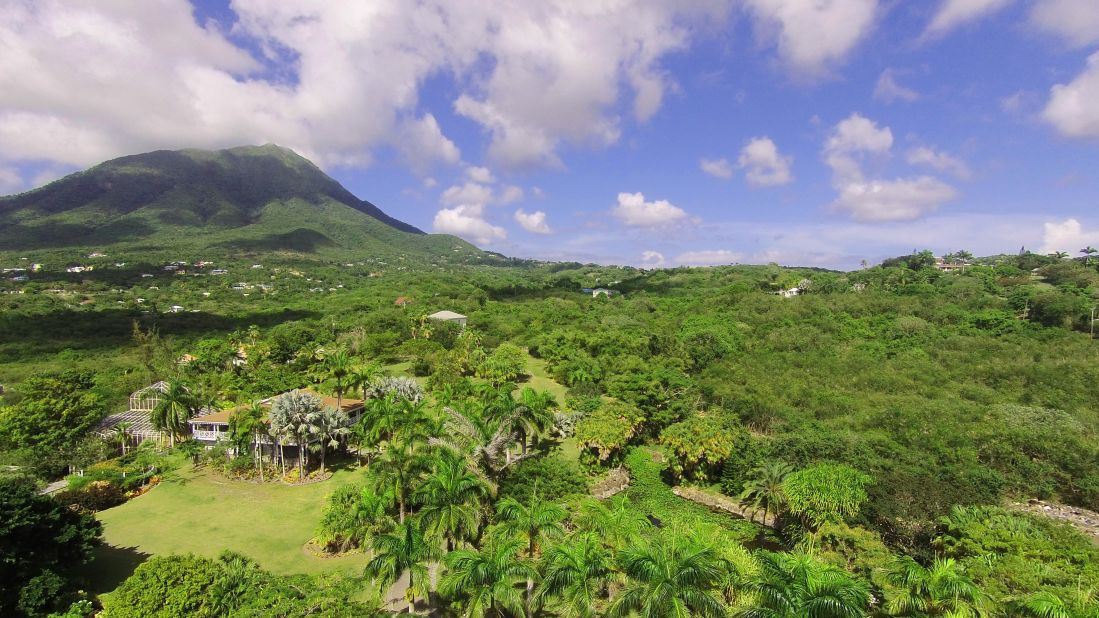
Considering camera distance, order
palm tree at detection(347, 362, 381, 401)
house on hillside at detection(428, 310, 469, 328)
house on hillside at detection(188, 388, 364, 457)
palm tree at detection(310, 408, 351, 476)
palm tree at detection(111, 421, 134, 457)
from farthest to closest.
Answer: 1. house on hillside at detection(428, 310, 469, 328)
2. palm tree at detection(347, 362, 381, 401)
3. palm tree at detection(111, 421, 134, 457)
4. house on hillside at detection(188, 388, 364, 457)
5. palm tree at detection(310, 408, 351, 476)

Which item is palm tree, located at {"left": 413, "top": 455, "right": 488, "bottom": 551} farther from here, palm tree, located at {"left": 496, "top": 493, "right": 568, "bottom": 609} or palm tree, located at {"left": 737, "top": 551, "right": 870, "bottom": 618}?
palm tree, located at {"left": 737, "top": 551, "right": 870, "bottom": 618}

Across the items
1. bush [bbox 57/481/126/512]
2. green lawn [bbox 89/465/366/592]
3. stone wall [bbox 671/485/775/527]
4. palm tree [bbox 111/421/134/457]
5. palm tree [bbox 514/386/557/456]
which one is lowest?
stone wall [bbox 671/485/775/527]

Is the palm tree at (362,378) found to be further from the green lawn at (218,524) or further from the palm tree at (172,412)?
the palm tree at (172,412)

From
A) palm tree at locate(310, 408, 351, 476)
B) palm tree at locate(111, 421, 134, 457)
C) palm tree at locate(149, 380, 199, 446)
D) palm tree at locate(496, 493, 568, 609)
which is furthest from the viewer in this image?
palm tree at locate(111, 421, 134, 457)

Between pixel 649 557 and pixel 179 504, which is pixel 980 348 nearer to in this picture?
pixel 649 557

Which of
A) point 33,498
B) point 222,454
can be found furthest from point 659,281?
point 33,498

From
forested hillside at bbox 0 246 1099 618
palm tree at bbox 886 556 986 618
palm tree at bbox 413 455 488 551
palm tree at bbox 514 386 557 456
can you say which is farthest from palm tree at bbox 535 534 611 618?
palm tree at bbox 514 386 557 456

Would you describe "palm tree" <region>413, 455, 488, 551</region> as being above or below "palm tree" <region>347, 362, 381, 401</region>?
below
